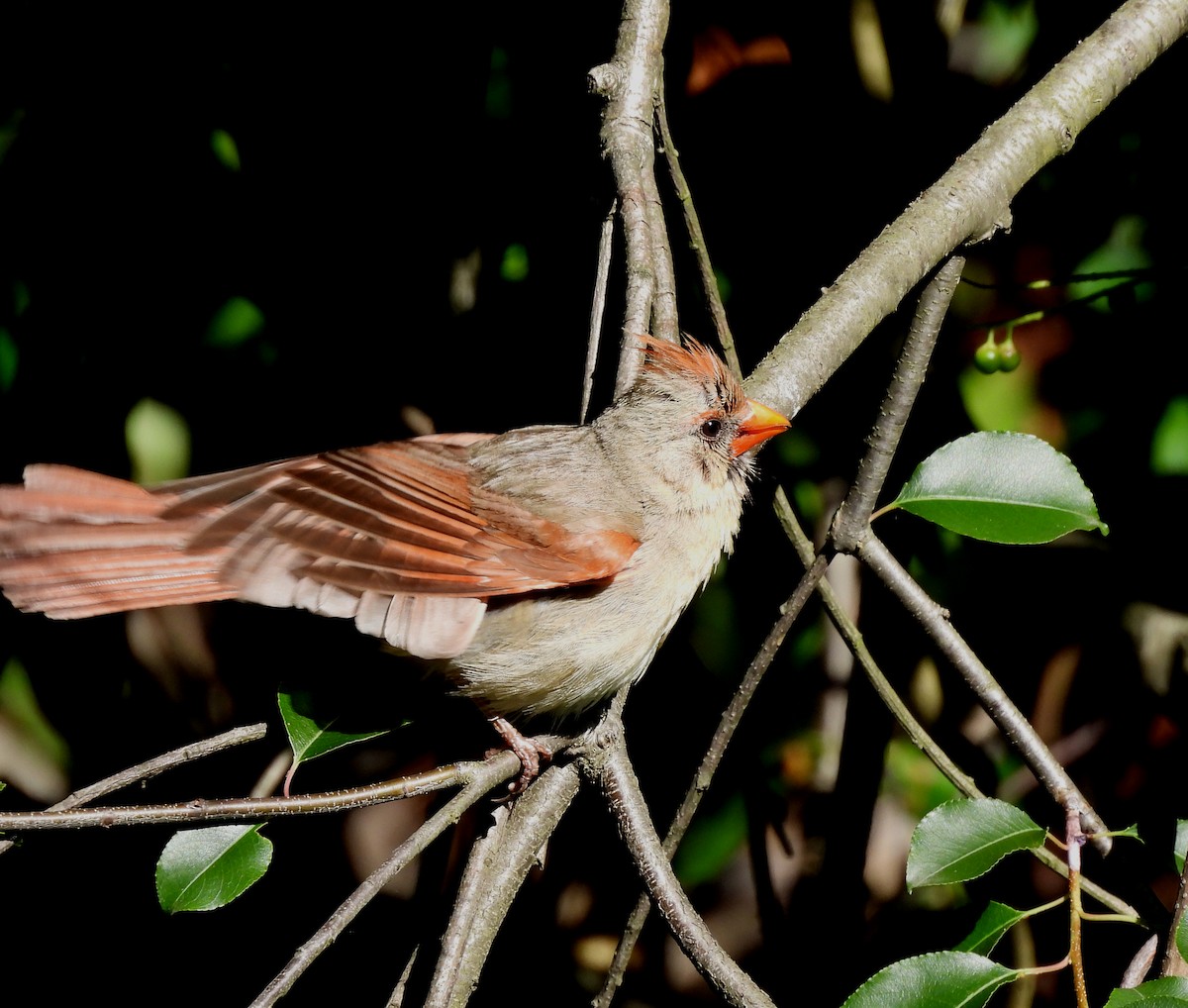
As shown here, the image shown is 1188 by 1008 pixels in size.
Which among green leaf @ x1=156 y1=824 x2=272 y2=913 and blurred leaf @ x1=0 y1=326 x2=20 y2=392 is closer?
green leaf @ x1=156 y1=824 x2=272 y2=913

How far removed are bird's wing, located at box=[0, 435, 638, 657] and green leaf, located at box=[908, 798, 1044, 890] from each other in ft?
2.40

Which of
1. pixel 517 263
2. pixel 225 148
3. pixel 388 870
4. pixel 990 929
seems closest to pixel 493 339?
pixel 517 263

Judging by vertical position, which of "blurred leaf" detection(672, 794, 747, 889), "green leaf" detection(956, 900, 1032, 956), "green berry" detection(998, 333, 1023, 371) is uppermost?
"green berry" detection(998, 333, 1023, 371)

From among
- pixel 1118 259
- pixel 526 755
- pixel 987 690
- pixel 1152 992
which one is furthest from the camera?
pixel 1118 259

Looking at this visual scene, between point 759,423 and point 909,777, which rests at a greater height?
point 759,423

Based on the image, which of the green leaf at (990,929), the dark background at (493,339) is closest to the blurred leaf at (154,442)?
the dark background at (493,339)

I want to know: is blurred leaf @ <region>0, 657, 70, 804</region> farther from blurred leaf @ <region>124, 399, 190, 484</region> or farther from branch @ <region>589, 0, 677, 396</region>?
branch @ <region>589, 0, 677, 396</region>

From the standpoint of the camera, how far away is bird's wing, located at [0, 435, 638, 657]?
1.66 meters

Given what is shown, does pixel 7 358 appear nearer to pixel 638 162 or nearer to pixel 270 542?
pixel 270 542

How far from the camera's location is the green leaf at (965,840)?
1.58m

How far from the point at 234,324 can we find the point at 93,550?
1288 millimetres

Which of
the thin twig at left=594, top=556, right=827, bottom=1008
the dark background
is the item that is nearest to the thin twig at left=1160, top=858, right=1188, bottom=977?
the thin twig at left=594, top=556, right=827, bottom=1008

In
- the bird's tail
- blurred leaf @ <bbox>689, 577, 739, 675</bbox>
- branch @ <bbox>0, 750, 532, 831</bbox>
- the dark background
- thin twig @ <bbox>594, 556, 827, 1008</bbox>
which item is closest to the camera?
branch @ <bbox>0, 750, 532, 831</bbox>

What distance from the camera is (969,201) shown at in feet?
6.57
